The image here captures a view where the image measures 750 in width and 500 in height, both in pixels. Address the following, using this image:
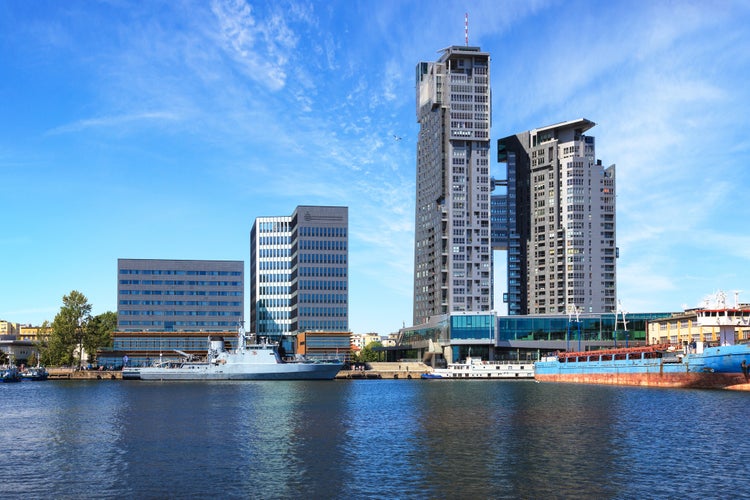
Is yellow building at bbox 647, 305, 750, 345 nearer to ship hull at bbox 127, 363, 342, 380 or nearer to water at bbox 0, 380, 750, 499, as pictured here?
water at bbox 0, 380, 750, 499

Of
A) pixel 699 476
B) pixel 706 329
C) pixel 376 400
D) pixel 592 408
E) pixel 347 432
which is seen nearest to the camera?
pixel 699 476

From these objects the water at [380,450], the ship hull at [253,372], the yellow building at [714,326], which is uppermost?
the yellow building at [714,326]

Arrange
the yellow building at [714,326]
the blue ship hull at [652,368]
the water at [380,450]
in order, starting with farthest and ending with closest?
the yellow building at [714,326] → the blue ship hull at [652,368] → the water at [380,450]

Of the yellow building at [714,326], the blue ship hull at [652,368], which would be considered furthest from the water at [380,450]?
the yellow building at [714,326]

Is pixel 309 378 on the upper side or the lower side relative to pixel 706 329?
lower

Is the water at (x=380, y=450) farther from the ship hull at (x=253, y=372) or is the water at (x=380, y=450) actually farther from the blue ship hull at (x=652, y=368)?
the ship hull at (x=253, y=372)

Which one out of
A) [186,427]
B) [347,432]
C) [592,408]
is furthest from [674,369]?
[186,427]

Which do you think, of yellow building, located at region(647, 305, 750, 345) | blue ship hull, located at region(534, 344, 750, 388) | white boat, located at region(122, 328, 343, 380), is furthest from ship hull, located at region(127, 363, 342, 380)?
yellow building, located at region(647, 305, 750, 345)

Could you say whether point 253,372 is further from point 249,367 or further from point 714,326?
point 714,326

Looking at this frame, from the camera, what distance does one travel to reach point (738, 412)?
81438 mm

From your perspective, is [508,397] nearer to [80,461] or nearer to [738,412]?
[738,412]

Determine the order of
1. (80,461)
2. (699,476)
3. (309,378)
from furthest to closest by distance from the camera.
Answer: (309,378) → (80,461) → (699,476)

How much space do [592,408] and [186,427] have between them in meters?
47.9

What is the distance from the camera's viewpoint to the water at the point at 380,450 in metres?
44.8
